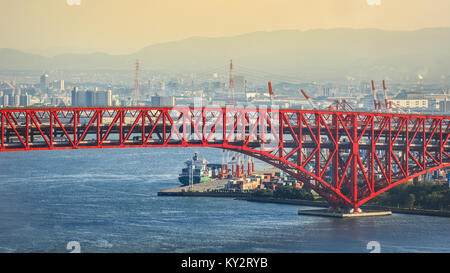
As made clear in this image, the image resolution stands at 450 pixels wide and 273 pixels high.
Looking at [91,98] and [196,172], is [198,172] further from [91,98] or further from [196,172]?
[91,98]

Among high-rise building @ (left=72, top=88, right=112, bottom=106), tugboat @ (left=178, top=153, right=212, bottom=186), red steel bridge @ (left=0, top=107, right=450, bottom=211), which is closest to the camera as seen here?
red steel bridge @ (left=0, top=107, right=450, bottom=211)

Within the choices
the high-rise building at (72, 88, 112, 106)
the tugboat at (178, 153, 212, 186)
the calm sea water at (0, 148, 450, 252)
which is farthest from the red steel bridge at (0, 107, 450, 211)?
the high-rise building at (72, 88, 112, 106)

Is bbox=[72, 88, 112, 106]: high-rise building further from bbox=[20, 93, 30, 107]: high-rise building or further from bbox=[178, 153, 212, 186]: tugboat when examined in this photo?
bbox=[178, 153, 212, 186]: tugboat

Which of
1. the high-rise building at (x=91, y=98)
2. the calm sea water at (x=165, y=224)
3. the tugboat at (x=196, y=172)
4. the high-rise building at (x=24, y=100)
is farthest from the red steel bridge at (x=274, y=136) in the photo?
the high-rise building at (x=91, y=98)
